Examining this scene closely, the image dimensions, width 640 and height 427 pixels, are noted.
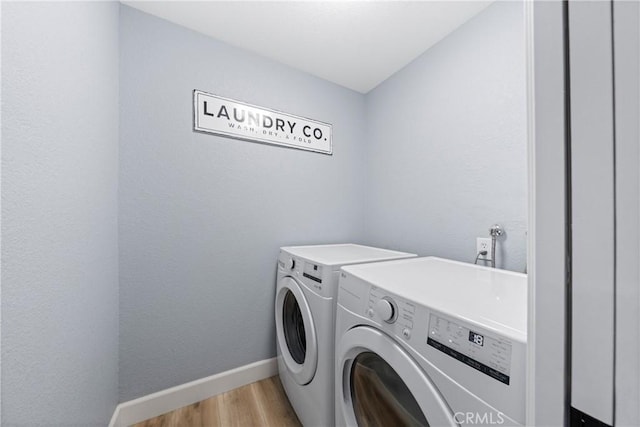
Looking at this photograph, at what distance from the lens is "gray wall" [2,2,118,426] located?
0.50 metres

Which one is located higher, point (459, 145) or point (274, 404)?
point (459, 145)

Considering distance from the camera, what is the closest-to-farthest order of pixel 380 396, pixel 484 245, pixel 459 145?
pixel 380 396, pixel 484 245, pixel 459 145

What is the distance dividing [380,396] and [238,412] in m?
0.97

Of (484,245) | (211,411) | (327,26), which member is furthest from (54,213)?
(484,245)

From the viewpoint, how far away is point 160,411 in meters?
1.28

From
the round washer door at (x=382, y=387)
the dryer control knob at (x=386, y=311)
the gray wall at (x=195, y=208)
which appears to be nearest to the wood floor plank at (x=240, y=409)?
the gray wall at (x=195, y=208)

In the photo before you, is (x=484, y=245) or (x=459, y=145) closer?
(x=484, y=245)

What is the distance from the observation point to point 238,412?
4.25ft

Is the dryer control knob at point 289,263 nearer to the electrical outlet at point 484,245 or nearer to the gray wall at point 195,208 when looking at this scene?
the gray wall at point 195,208

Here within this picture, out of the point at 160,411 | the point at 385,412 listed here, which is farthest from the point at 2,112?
the point at 160,411

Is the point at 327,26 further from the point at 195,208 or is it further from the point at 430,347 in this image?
the point at 430,347

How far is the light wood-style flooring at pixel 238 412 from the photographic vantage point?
1.23 meters

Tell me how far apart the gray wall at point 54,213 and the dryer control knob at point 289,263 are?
81 cm

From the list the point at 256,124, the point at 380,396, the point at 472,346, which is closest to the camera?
the point at 472,346
